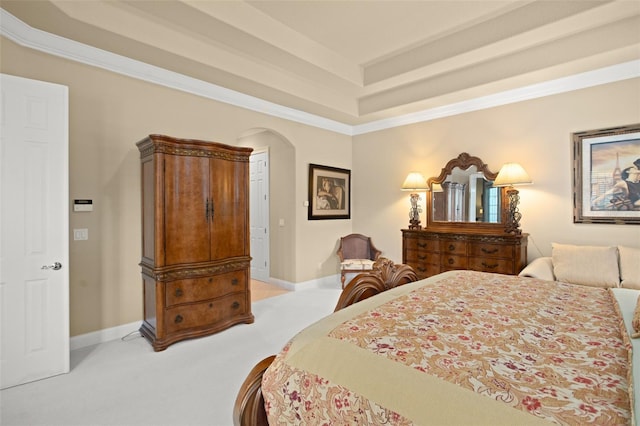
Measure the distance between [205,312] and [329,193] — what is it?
3.04m

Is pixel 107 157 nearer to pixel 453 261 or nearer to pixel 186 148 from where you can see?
pixel 186 148

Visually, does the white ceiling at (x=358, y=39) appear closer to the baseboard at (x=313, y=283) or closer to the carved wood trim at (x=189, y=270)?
the carved wood trim at (x=189, y=270)

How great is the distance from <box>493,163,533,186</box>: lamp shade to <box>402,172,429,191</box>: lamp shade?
1085 mm

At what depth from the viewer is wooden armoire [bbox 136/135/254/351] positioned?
124 inches

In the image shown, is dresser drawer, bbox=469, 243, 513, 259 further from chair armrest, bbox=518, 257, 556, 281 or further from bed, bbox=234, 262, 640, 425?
bed, bbox=234, 262, 640, 425

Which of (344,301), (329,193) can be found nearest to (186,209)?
(344,301)

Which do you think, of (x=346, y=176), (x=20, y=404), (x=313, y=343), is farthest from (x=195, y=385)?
(x=346, y=176)

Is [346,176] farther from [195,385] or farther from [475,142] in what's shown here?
[195,385]

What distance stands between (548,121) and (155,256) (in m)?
4.77

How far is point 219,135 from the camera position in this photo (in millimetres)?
4234

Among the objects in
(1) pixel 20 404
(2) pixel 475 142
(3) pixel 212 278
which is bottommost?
(1) pixel 20 404

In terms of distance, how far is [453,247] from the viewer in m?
4.35

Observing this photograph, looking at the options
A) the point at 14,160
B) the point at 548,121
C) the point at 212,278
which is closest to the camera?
the point at 14,160

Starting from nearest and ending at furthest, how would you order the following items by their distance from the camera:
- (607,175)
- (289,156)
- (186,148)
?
(186,148), (607,175), (289,156)
